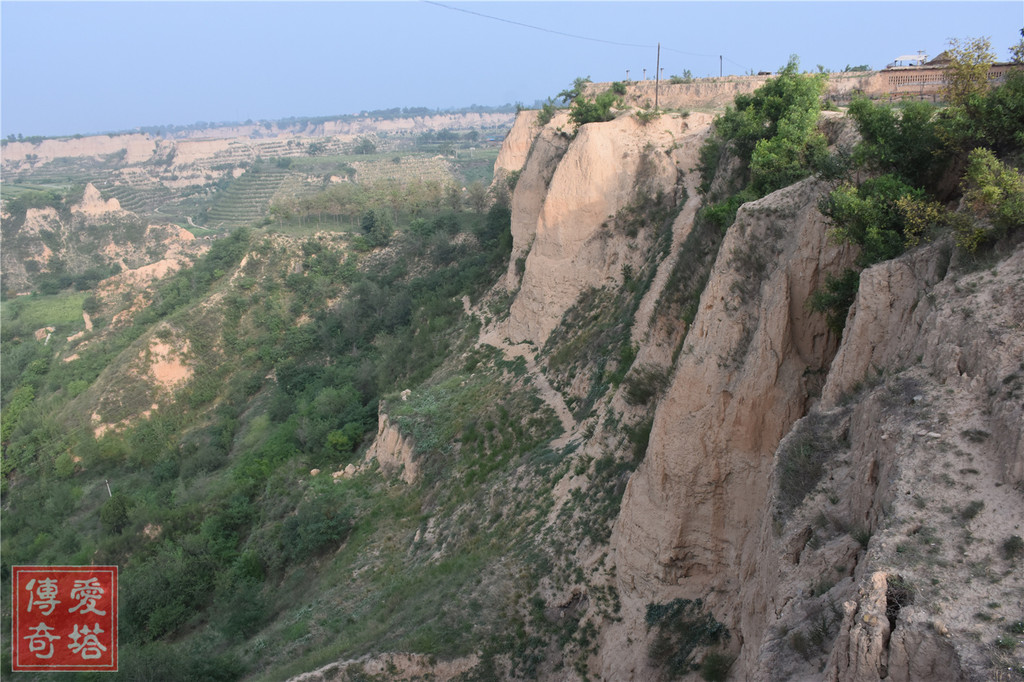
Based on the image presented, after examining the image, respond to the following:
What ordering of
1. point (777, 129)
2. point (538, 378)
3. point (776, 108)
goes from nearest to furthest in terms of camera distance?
point (777, 129) < point (776, 108) < point (538, 378)

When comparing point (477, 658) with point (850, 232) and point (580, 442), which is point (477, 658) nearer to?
point (580, 442)

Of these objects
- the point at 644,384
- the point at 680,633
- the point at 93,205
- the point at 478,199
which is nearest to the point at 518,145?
the point at 478,199

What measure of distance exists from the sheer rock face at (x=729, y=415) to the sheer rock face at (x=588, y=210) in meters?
11.9

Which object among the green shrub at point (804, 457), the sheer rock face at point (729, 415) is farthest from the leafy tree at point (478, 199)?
the green shrub at point (804, 457)

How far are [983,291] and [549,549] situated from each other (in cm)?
914

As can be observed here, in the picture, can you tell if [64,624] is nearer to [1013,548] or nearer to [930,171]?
[1013,548]

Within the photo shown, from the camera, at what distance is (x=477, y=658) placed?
11.9 meters

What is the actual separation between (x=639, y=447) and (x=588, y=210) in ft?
44.3

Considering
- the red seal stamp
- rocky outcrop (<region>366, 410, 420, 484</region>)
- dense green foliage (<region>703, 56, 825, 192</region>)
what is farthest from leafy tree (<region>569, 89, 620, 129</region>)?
the red seal stamp

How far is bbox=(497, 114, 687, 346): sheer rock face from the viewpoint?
23.6 m

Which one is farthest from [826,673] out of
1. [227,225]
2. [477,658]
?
[227,225]

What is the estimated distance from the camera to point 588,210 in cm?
2453

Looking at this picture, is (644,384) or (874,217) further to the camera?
(644,384)

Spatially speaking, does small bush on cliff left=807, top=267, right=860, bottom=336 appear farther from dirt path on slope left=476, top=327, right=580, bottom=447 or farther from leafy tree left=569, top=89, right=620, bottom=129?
leafy tree left=569, top=89, right=620, bottom=129
